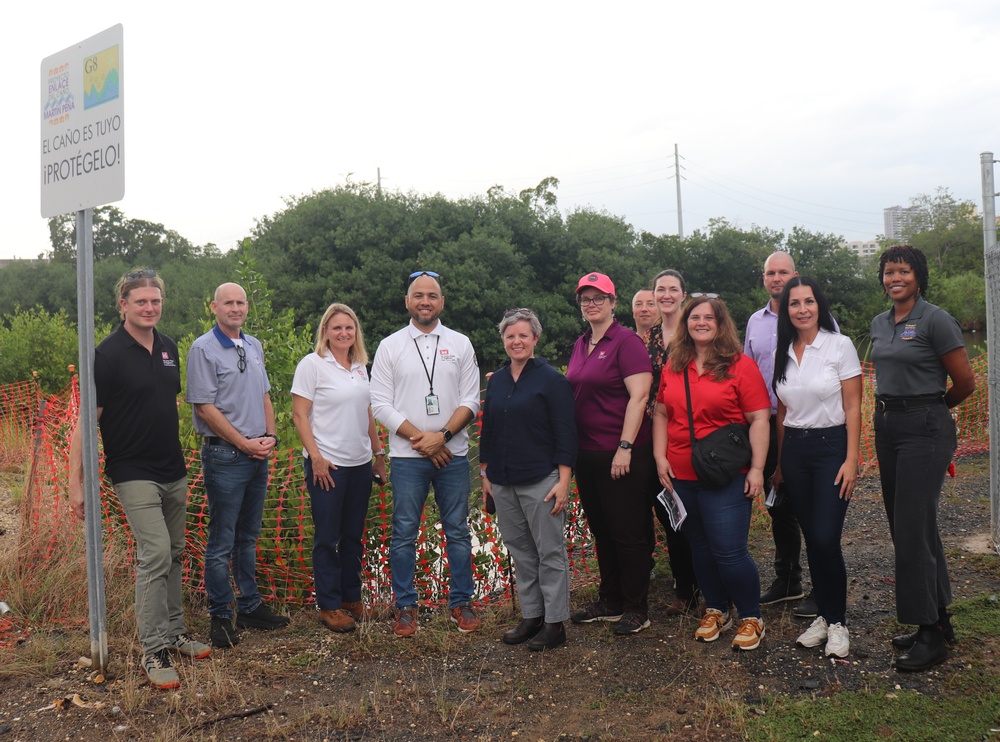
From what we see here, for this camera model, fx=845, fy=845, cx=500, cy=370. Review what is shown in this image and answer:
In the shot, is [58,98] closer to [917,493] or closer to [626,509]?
[626,509]

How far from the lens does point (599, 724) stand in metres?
3.64

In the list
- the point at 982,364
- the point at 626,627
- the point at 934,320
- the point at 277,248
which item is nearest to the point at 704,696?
the point at 626,627

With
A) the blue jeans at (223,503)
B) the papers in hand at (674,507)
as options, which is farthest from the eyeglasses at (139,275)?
the papers in hand at (674,507)

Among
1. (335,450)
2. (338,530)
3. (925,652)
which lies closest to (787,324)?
(925,652)

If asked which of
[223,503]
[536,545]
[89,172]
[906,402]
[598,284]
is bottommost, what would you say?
[536,545]

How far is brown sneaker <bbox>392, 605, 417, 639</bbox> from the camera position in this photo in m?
4.71

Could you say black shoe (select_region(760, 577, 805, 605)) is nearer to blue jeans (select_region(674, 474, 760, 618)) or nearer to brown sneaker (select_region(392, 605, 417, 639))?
blue jeans (select_region(674, 474, 760, 618))

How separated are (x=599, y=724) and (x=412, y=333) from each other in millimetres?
2330

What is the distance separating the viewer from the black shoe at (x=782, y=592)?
5.04 metres

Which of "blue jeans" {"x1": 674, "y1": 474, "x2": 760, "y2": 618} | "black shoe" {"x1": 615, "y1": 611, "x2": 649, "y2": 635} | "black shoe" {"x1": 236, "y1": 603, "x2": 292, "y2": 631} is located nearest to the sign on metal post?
"black shoe" {"x1": 236, "y1": 603, "x2": 292, "y2": 631}

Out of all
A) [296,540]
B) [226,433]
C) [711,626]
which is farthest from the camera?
[296,540]

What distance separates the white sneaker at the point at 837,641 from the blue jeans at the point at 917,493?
0.30 metres

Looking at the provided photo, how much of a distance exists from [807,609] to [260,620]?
10.3ft

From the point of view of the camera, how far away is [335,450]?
4777 mm
